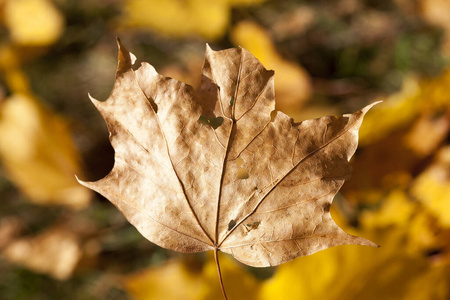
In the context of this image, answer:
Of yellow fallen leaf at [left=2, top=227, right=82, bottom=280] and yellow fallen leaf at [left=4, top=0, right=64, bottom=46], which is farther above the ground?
yellow fallen leaf at [left=4, top=0, right=64, bottom=46]

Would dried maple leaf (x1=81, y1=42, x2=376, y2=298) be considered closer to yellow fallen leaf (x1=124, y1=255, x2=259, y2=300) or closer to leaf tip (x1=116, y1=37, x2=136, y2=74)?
leaf tip (x1=116, y1=37, x2=136, y2=74)

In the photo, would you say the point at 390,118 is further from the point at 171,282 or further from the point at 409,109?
the point at 171,282

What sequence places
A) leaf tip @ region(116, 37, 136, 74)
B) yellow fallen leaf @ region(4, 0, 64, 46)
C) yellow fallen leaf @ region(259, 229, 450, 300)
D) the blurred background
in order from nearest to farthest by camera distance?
leaf tip @ region(116, 37, 136, 74)
yellow fallen leaf @ region(259, 229, 450, 300)
the blurred background
yellow fallen leaf @ region(4, 0, 64, 46)

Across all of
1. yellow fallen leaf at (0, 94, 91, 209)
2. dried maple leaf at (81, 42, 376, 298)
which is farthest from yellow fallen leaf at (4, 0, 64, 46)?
dried maple leaf at (81, 42, 376, 298)

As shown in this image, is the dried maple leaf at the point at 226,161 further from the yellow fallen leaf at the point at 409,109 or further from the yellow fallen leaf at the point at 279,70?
the yellow fallen leaf at the point at 279,70

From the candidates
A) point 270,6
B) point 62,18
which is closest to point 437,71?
point 270,6

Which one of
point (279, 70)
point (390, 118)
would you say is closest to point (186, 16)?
point (279, 70)

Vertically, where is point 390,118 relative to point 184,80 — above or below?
above

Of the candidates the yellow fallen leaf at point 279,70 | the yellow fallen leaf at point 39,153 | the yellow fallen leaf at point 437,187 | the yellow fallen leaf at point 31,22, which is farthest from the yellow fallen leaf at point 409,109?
the yellow fallen leaf at point 31,22
